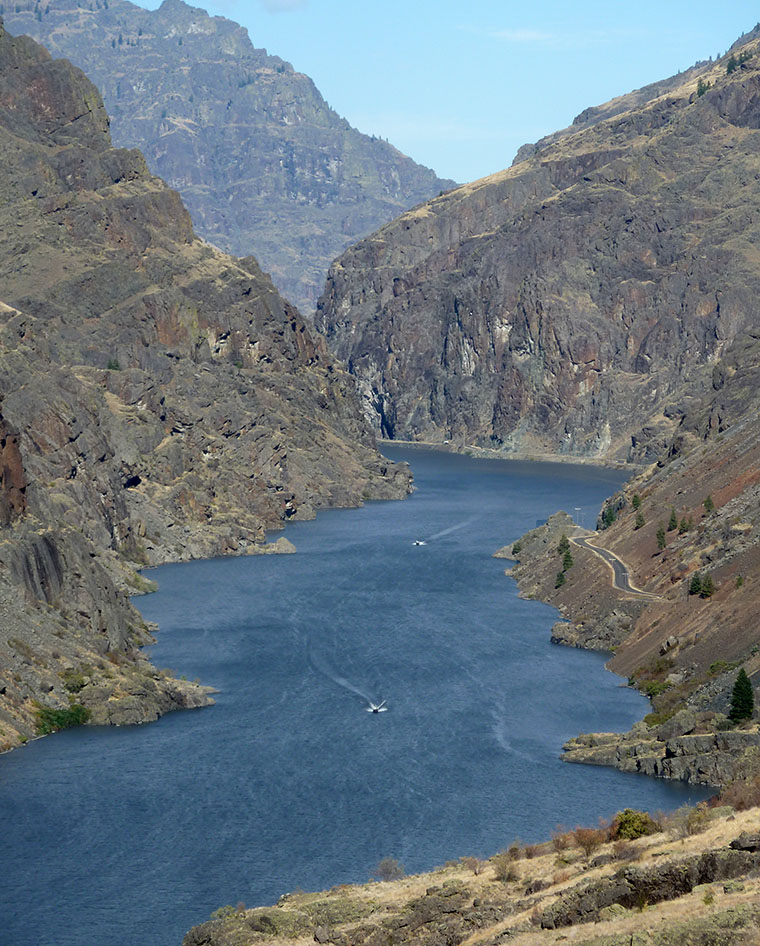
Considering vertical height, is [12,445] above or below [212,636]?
above

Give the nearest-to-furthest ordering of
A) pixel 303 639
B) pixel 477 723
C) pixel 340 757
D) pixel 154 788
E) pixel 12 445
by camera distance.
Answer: pixel 154 788
pixel 340 757
pixel 477 723
pixel 12 445
pixel 303 639

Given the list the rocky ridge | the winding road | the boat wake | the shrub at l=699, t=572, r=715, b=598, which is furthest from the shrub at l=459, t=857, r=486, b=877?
the winding road

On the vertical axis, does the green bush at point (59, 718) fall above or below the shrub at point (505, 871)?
below

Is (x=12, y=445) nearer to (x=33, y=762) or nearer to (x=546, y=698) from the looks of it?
(x=33, y=762)

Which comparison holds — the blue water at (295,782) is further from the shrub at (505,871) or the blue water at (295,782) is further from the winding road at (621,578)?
the shrub at (505,871)

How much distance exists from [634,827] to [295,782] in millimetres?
46321

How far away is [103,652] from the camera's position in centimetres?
15400

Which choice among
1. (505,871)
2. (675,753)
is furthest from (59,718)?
(505,871)

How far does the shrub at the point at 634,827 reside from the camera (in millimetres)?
78938

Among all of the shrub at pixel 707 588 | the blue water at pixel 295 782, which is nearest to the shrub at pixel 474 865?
the blue water at pixel 295 782

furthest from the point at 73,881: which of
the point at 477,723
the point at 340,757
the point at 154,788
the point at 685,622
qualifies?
the point at 685,622

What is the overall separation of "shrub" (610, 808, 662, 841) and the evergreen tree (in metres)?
40.7

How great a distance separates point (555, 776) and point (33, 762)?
3766cm

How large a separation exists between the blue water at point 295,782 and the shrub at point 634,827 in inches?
955
